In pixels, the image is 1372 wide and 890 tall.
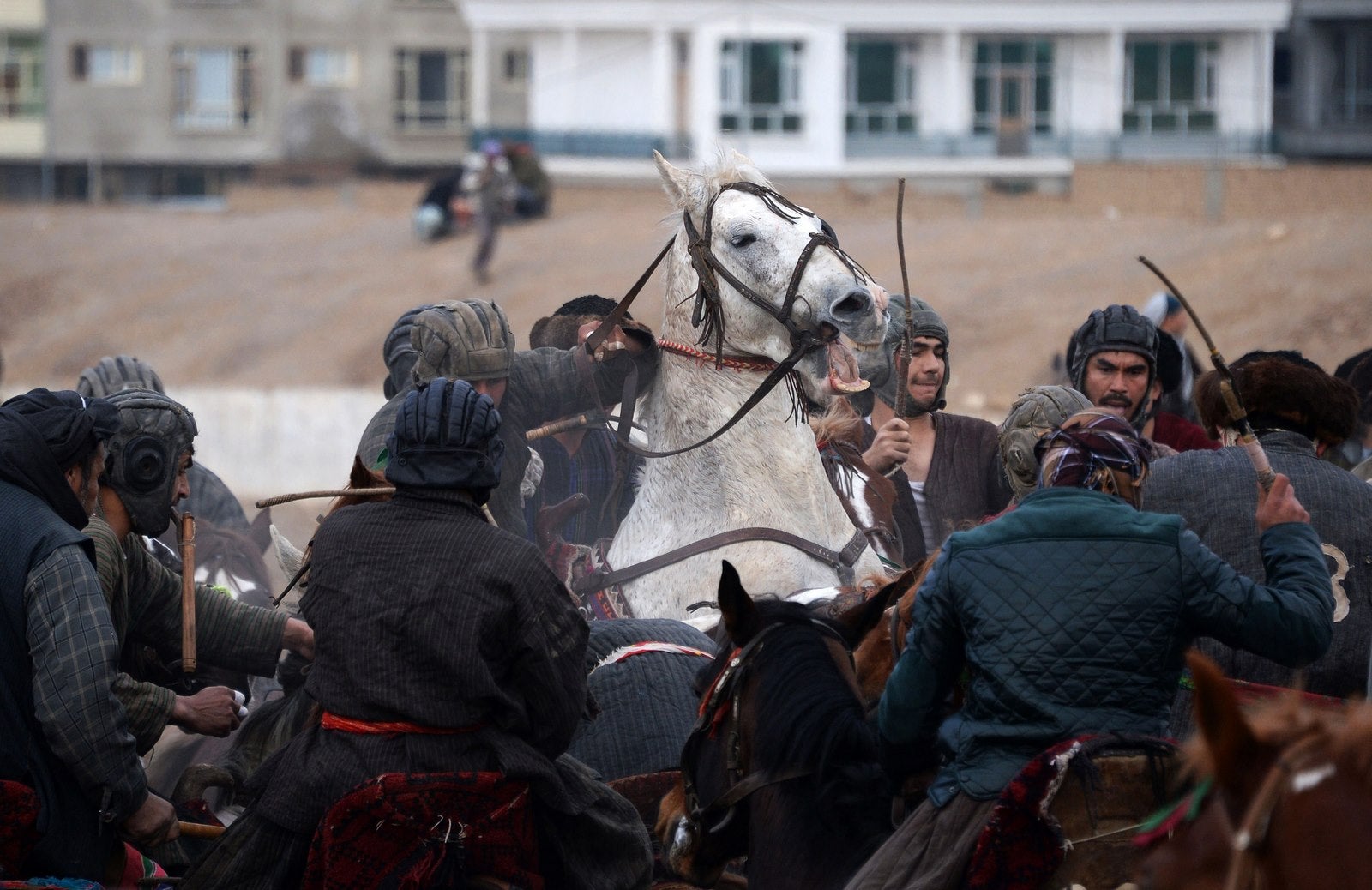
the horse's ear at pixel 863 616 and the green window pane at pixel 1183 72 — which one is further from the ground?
the green window pane at pixel 1183 72

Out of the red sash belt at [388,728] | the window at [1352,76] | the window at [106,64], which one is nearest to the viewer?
the red sash belt at [388,728]

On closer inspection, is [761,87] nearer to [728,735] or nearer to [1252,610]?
[728,735]

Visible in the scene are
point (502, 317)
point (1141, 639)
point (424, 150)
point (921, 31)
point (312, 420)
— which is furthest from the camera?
point (424, 150)

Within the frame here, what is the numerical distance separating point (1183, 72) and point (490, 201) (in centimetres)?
2356

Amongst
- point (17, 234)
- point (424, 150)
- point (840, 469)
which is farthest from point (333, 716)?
point (424, 150)

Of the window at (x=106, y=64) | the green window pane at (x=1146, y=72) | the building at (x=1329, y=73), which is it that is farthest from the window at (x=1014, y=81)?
the window at (x=106, y=64)

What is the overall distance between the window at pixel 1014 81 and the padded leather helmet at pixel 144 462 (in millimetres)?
47079

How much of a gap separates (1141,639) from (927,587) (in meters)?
0.46

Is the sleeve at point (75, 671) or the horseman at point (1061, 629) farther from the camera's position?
the sleeve at point (75, 671)

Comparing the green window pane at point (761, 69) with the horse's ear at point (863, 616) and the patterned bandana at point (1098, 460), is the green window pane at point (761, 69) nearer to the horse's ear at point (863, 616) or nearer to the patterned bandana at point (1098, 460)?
the horse's ear at point (863, 616)

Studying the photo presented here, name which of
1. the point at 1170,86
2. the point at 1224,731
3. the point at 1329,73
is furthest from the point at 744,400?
the point at 1329,73

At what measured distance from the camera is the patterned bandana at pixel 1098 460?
12.3ft

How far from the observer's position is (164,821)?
430 cm

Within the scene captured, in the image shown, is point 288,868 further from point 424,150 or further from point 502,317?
point 424,150
